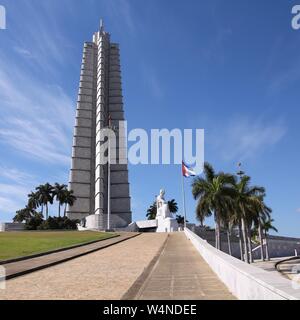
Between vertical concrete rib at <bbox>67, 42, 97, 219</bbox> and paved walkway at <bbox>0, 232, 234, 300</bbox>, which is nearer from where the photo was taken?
paved walkway at <bbox>0, 232, 234, 300</bbox>

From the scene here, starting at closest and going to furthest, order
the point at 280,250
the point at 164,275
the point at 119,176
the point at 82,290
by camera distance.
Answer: the point at 82,290, the point at 164,275, the point at 280,250, the point at 119,176

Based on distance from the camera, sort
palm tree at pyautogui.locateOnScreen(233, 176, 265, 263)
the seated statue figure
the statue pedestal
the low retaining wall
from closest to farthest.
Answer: the low retaining wall → palm tree at pyautogui.locateOnScreen(233, 176, 265, 263) → the statue pedestal → the seated statue figure

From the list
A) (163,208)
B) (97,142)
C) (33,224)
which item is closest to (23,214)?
(33,224)

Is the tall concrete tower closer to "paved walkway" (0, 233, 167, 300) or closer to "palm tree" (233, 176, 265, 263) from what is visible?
"palm tree" (233, 176, 265, 263)

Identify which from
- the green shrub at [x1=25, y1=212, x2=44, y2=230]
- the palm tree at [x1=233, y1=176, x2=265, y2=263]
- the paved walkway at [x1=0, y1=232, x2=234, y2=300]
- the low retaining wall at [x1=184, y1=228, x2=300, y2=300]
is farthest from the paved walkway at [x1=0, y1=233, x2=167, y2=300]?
the green shrub at [x1=25, y1=212, x2=44, y2=230]

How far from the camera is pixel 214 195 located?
37688 mm

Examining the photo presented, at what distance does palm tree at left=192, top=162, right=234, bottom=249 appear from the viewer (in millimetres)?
37781

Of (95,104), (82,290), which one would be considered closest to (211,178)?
(82,290)

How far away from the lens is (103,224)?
7681 centimetres

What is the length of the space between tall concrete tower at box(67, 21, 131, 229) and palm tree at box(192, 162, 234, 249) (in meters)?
45.5

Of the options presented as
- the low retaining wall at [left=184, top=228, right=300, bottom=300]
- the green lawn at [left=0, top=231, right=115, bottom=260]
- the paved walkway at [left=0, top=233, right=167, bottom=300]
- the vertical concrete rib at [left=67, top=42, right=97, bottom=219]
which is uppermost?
the vertical concrete rib at [left=67, top=42, right=97, bottom=219]

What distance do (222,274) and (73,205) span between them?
270 feet
